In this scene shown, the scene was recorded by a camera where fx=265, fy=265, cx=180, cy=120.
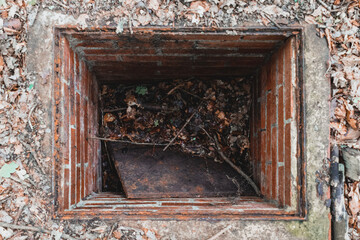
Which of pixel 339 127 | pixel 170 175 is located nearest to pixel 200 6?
pixel 339 127

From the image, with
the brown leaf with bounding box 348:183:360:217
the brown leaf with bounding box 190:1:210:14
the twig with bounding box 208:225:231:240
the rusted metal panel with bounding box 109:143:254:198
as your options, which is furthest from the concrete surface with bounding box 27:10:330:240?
the brown leaf with bounding box 190:1:210:14

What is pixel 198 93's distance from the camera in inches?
130

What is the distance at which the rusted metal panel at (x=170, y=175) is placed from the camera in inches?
109

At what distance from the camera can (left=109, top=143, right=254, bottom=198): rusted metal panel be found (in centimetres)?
277

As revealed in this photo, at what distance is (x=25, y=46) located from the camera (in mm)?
2041

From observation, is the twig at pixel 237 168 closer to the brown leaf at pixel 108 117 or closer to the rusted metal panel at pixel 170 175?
the rusted metal panel at pixel 170 175

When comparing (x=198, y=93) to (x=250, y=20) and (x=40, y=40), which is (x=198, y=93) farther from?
(x=40, y=40)

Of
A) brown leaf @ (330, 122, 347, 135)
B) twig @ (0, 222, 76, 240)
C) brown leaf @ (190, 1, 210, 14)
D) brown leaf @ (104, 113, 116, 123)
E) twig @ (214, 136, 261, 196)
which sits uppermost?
brown leaf @ (190, 1, 210, 14)

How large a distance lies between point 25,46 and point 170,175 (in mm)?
1833

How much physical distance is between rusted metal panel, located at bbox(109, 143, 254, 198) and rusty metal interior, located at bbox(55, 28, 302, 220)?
13cm

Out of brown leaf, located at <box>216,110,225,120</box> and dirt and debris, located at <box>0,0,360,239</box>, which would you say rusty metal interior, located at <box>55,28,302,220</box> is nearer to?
dirt and debris, located at <box>0,0,360,239</box>

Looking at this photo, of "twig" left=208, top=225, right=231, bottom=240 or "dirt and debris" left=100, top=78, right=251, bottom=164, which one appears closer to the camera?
"twig" left=208, top=225, right=231, bottom=240

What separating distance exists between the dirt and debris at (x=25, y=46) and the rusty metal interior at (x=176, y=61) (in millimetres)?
103

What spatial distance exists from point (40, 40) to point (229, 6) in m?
1.48
